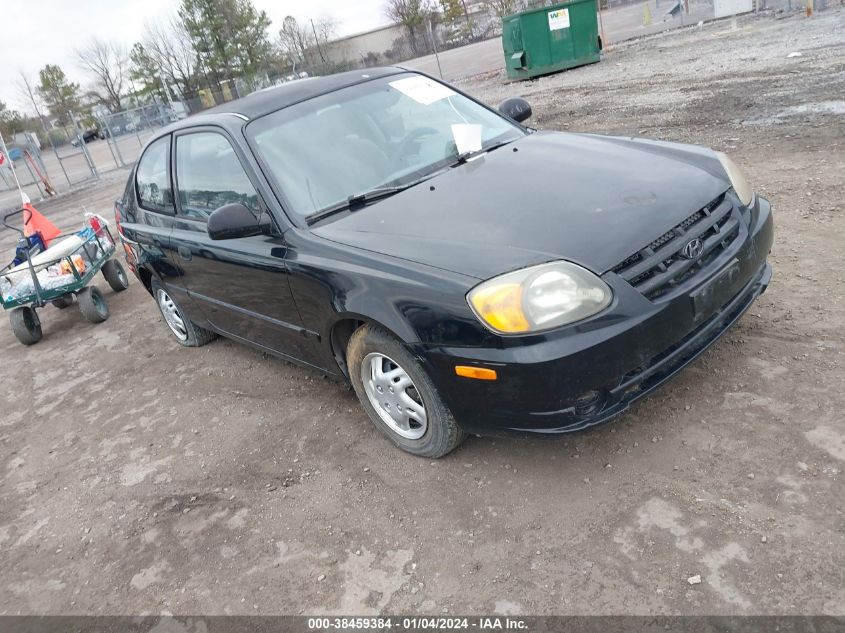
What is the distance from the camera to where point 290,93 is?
3787 mm

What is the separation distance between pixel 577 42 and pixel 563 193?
1712 cm

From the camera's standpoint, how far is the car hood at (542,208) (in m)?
2.57

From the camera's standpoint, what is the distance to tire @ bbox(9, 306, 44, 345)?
6277mm

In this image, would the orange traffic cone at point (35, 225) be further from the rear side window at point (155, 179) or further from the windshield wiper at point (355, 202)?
the windshield wiper at point (355, 202)

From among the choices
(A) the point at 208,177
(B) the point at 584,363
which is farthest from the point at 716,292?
(A) the point at 208,177

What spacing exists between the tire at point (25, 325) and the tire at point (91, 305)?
460mm

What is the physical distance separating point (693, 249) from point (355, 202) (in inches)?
63.5

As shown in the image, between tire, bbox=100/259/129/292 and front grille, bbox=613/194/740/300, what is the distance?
21.1 feet

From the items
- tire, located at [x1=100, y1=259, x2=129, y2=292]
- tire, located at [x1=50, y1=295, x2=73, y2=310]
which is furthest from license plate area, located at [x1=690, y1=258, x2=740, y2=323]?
tire, located at [x1=50, y1=295, x2=73, y2=310]

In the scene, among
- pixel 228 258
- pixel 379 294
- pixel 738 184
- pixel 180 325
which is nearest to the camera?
pixel 379 294

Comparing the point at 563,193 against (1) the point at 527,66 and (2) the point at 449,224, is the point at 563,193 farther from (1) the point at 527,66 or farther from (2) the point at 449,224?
(1) the point at 527,66

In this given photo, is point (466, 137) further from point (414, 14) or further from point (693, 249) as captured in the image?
point (414, 14)

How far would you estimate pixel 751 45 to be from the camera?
563 inches

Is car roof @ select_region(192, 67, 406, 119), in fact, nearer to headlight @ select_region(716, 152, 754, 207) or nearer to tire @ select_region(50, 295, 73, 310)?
headlight @ select_region(716, 152, 754, 207)
